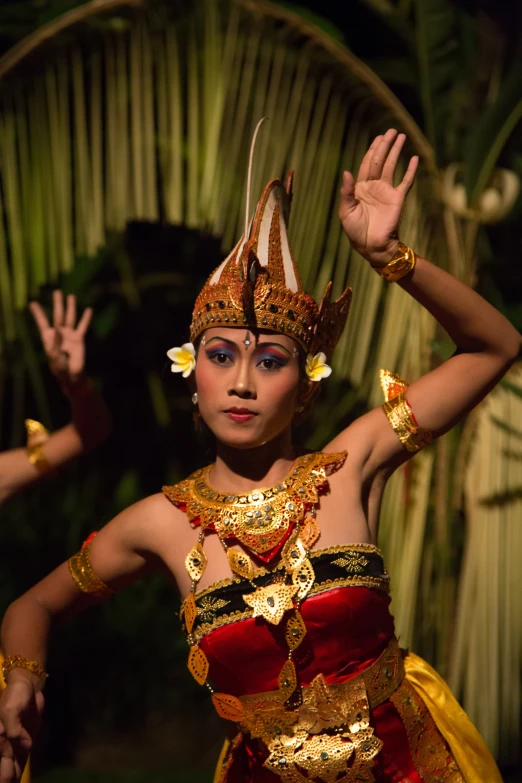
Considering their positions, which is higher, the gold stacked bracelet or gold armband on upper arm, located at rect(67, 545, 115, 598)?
the gold stacked bracelet

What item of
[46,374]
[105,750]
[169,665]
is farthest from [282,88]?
[105,750]

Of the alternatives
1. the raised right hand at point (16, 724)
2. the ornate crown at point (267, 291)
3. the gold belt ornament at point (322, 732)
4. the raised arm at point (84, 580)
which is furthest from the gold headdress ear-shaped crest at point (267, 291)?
the raised right hand at point (16, 724)

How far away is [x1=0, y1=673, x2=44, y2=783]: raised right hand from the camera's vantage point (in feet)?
7.68

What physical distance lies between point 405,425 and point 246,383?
366mm

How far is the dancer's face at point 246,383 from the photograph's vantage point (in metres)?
2.41

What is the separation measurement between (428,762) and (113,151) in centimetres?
207

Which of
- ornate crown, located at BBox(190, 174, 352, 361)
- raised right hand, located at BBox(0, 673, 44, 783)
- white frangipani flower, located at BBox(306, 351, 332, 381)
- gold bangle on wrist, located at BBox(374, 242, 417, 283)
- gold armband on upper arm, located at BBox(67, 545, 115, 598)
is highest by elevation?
gold bangle on wrist, located at BBox(374, 242, 417, 283)

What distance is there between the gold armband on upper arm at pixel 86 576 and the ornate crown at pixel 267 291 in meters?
0.57

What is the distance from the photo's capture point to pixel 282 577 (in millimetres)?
2365

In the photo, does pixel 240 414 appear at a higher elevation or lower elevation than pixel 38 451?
higher

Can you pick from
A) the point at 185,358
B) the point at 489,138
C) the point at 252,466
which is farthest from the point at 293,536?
the point at 489,138

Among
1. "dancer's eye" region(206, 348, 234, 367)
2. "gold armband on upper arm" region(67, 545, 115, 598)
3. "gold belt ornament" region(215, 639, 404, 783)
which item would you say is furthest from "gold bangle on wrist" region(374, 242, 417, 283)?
"gold armband on upper arm" region(67, 545, 115, 598)

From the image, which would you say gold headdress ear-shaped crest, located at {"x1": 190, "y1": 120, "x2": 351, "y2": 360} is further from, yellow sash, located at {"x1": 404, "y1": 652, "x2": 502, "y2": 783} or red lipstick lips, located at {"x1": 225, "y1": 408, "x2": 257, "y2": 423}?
yellow sash, located at {"x1": 404, "y1": 652, "x2": 502, "y2": 783}

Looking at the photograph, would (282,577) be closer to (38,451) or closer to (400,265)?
(400,265)
